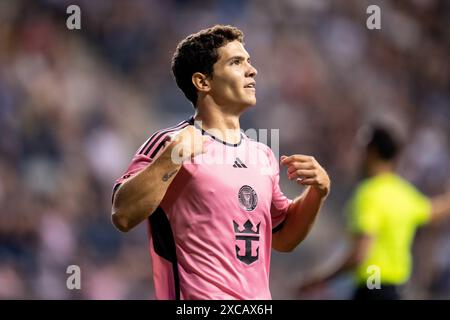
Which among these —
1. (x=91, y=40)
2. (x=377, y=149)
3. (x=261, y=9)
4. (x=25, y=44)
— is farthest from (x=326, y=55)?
(x=377, y=149)

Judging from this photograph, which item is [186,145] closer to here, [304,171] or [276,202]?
[304,171]

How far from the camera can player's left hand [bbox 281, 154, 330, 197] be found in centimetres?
444

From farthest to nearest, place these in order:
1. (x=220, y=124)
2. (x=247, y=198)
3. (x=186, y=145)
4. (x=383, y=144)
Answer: (x=383, y=144) → (x=220, y=124) → (x=247, y=198) → (x=186, y=145)

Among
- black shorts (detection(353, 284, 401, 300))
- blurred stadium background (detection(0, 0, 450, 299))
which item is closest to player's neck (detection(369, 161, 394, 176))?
black shorts (detection(353, 284, 401, 300))

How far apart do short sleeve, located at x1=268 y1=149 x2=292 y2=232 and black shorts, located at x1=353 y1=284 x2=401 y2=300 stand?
1947 mm

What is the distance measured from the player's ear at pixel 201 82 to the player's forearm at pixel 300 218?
2.36 ft

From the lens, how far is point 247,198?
4410mm

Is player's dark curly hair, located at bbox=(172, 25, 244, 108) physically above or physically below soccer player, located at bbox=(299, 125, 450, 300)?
above

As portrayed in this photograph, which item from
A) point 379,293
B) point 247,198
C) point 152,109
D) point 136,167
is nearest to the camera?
point 136,167

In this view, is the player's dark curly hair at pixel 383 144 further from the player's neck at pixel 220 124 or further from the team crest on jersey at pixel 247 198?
the team crest on jersey at pixel 247 198

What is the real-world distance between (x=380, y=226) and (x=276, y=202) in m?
2.01

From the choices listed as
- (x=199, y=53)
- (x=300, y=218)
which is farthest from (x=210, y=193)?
(x=199, y=53)

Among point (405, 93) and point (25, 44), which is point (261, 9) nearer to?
point (405, 93)

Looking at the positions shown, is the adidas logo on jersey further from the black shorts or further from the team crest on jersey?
the black shorts
